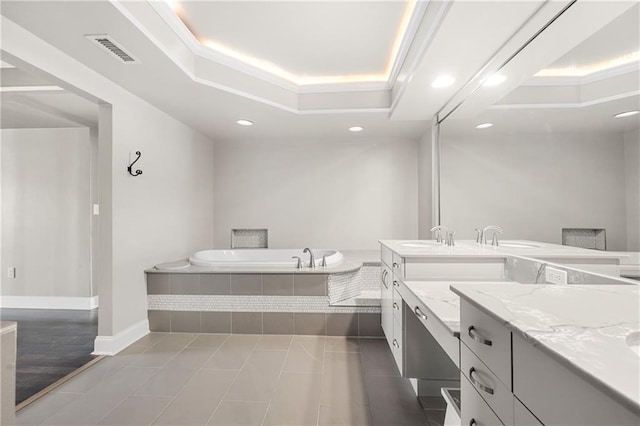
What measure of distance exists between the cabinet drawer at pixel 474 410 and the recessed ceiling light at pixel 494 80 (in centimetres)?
188

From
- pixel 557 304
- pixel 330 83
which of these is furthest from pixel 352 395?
pixel 330 83

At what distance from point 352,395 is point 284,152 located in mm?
3226

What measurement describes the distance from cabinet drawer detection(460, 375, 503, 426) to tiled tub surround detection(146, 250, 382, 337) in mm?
1787

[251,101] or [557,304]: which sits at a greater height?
[251,101]

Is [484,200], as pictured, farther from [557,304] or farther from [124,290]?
[124,290]

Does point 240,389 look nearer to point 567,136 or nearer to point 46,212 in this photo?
point 567,136

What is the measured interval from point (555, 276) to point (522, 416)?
0.95 m

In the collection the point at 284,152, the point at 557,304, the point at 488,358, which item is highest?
the point at 284,152

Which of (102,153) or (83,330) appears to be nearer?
(102,153)

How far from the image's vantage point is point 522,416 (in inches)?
24.4

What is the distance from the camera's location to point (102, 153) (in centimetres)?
233

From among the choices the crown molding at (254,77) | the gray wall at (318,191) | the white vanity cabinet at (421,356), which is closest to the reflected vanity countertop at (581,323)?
the white vanity cabinet at (421,356)

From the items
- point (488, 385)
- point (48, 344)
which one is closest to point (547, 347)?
point (488, 385)

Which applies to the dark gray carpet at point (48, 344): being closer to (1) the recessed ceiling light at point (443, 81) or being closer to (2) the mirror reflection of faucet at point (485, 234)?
(2) the mirror reflection of faucet at point (485, 234)
